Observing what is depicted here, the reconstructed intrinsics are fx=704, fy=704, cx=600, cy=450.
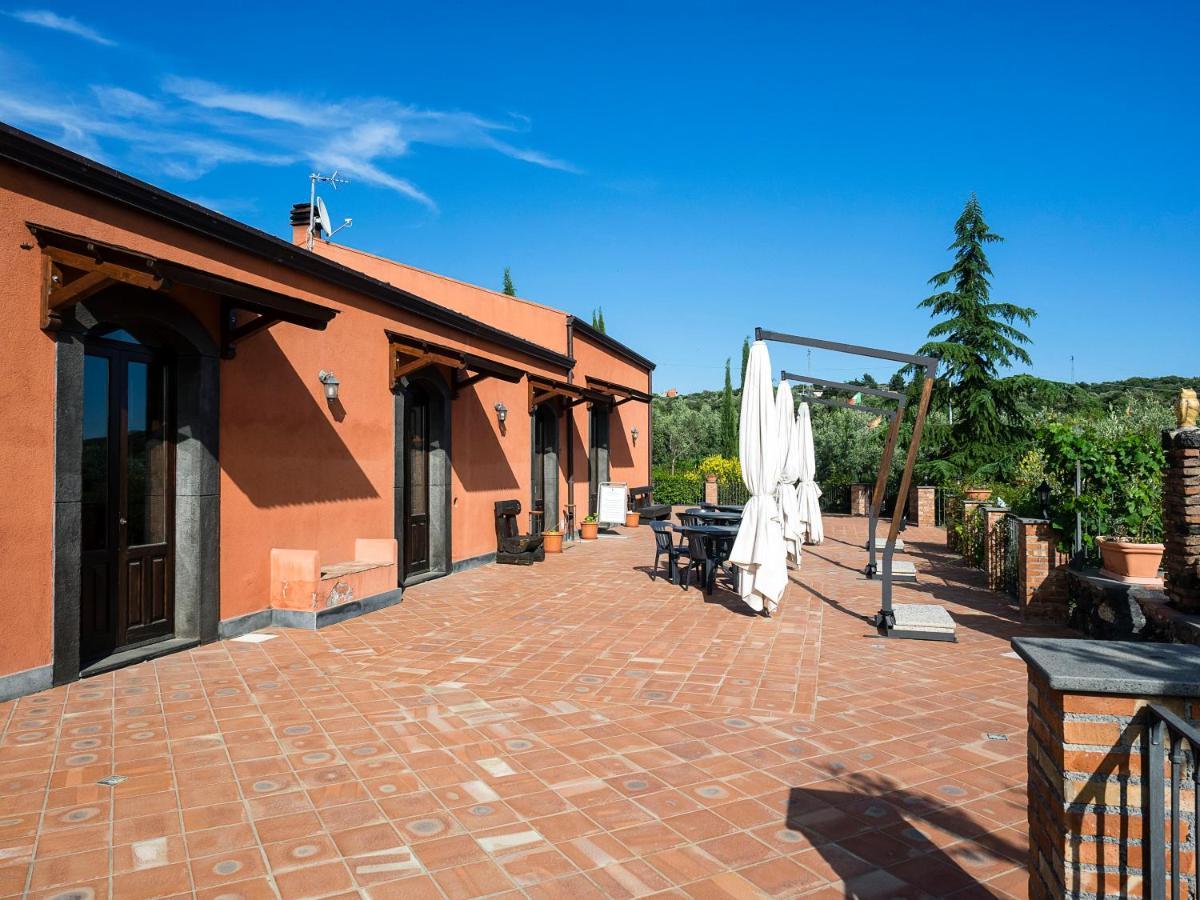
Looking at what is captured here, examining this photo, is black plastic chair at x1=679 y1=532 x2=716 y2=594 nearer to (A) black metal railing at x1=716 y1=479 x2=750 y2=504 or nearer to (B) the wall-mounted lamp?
(B) the wall-mounted lamp

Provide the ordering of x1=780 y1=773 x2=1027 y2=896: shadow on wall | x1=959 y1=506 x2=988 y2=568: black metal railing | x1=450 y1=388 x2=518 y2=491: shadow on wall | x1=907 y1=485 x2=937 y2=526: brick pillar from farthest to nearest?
x1=907 y1=485 x2=937 y2=526: brick pillar < x1=959 y1=506 x2=988 y2=568: black metal railing < x1=450 y1=388 x2=518 y2=491: shadow on wall < x1=780 y1=773 x2=1027 y2=896: shadow on wall

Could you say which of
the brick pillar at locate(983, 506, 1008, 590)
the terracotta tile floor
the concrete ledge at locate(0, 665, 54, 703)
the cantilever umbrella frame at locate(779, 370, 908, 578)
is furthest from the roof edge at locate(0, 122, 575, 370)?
the brick pillar at locate(983, 506, 1008, 590)

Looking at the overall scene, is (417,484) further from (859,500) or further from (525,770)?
(859,500)

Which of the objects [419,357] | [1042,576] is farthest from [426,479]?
[1042,576]

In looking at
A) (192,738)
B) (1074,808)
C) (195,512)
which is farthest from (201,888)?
(195,512)

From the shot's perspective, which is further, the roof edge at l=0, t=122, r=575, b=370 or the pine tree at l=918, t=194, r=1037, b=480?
the pine tree at l=918, t=194, r=1037, b=480

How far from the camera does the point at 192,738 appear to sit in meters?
4.04

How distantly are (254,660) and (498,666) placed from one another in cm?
200

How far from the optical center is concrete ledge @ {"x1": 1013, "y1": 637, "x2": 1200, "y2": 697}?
179 cm

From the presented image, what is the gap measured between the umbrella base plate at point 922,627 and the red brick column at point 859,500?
14.6 m

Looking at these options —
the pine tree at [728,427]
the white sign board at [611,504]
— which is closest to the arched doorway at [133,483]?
the white sign board at [611,504]

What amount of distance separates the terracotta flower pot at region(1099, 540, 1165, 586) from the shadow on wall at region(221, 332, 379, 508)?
7756 millimetres

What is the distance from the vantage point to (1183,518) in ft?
15.6

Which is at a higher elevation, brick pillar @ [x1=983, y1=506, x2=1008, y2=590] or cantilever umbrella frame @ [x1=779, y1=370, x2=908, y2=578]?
cantilever umbrella frame @ [x1=779, y1=370, x2=908, y2=578]
